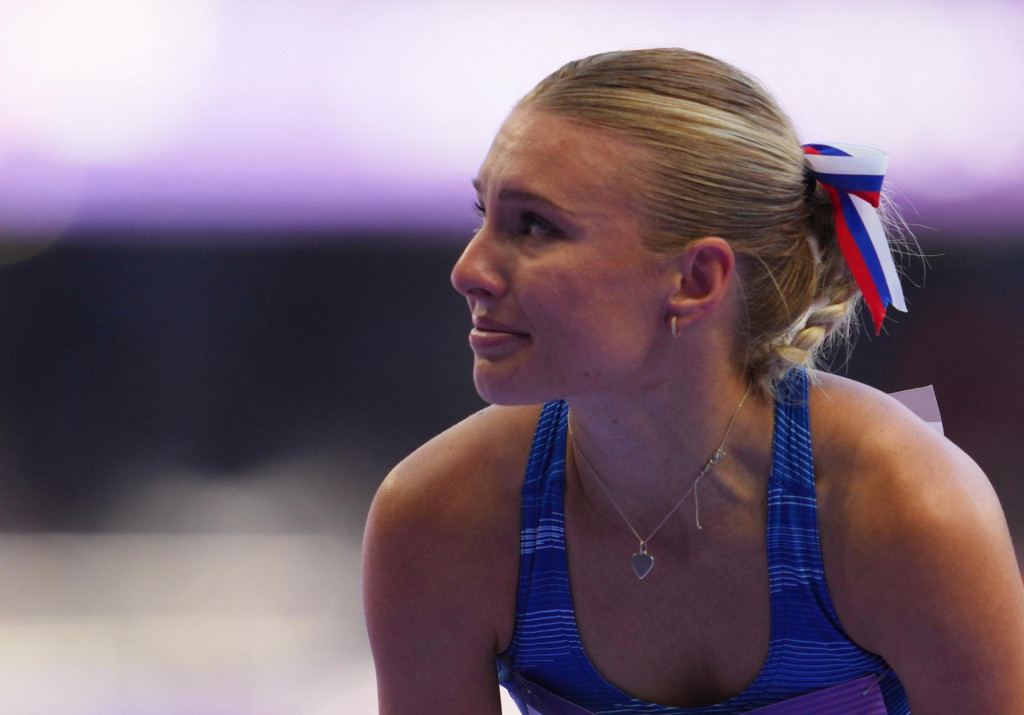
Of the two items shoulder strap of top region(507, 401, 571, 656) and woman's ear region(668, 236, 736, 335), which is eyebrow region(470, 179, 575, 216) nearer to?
woman's ear region(668, 236, 736, 335)

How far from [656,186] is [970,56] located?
2.16 metres

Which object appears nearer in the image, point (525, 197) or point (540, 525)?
point (525, 197)

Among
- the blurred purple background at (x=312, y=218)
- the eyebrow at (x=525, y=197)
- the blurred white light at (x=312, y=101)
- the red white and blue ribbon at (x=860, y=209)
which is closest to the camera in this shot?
the eyebrow at (x=525, y=197)

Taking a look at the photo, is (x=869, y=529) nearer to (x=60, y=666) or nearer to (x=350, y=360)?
(x=60, y=666)

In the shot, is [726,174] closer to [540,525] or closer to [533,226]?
[533,226]

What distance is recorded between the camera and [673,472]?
1.05 metres

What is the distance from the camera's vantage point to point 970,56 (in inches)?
109

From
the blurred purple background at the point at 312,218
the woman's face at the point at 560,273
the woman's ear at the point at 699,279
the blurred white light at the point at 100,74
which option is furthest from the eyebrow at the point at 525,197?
the blurred white light at the point at 100,74

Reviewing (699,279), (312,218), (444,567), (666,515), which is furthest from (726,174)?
(312,218)

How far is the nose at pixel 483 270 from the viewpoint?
93cm

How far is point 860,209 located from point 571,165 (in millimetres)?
281

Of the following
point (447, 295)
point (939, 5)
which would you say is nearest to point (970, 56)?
point (939, 5)

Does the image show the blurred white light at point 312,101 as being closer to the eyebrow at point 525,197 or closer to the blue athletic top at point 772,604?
the blue athletic top at point 772,604

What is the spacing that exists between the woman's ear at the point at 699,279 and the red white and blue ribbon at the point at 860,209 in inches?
5.7
